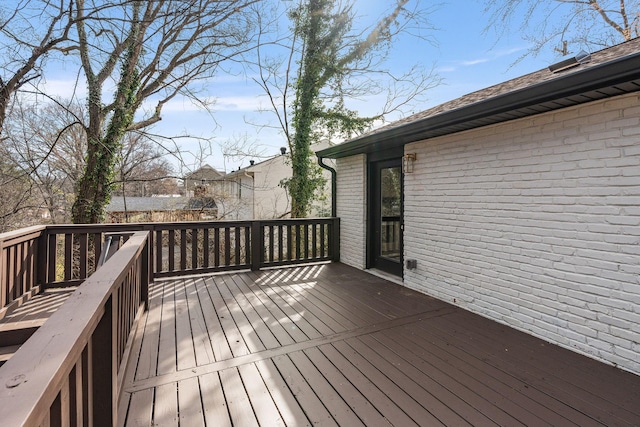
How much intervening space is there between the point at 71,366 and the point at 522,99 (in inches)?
128

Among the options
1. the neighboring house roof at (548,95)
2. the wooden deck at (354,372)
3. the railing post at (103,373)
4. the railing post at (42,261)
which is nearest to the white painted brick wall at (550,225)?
the neighboring house roof at (548,95)

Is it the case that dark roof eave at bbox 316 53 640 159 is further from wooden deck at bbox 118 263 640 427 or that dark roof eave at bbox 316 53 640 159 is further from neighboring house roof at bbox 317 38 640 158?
wooden deck at bbox 118 263 640 427

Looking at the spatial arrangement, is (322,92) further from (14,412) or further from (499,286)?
(14,412)

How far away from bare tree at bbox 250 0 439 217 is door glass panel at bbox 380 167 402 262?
2.42 metres

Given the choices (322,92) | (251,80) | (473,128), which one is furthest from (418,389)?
(251,80)

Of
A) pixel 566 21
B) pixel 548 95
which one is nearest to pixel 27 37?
pixel 548 95

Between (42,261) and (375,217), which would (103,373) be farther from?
(375,217)

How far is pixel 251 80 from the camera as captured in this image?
26.2 ft

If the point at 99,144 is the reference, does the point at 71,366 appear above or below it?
below

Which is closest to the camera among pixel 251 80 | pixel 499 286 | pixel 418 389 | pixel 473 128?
pixel 418 389

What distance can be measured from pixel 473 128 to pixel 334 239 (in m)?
3.20

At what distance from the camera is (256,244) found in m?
5.25

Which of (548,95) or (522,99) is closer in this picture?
(548,95)

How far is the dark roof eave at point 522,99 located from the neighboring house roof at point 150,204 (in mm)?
6536
